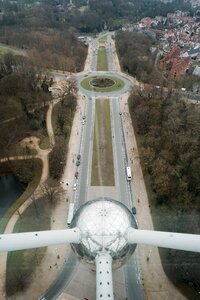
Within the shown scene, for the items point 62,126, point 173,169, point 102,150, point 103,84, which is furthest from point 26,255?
point 103,84

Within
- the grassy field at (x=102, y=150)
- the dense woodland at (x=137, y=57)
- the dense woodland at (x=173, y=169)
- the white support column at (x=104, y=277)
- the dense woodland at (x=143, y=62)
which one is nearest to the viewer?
the white support column at (x=104, y=277)

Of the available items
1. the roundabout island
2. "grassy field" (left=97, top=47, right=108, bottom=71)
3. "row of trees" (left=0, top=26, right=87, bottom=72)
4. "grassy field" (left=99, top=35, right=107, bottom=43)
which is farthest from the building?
"grassy field" (left=99, top=35, right=107, bottom=43)

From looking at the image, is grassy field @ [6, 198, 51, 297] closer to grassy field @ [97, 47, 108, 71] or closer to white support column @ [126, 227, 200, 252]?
white support column @ [126, 227, 200, 252]

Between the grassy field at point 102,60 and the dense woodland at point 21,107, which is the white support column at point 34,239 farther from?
the grassy field at point 102,60

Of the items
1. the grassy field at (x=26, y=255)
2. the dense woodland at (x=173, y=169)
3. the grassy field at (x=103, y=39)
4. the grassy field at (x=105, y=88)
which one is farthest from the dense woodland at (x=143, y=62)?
the grassy field at (x=26, y=255)

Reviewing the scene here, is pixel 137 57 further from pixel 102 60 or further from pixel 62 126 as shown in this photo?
pixel 62 126

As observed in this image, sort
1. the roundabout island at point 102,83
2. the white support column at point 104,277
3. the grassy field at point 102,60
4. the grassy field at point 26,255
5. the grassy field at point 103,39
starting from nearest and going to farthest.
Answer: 1. the white support column at point 104,277
2. the grassy field at point 26,255
3. the roundabout island at point 102,83
4. the grassy field at point 102,60
5. the grassy field at point 103,39

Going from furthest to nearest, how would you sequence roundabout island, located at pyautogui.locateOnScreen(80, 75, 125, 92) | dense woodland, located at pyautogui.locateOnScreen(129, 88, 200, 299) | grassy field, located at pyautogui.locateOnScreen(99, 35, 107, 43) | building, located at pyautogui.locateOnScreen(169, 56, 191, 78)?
grassy field, located at pyautogui.locateOnScreen(99, 35, 107, 43) → building, located at pyautogui.locateOnScreen(169, 56, 191, 78) → roundabout island, located at pyautogui.locateOnScreen(80, 75, 125, 92) → dense woodland, located at pyautogui.locateOnScreen(129, 88, 200, 299)
